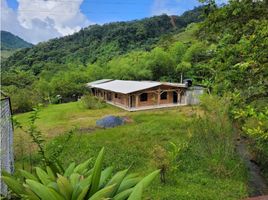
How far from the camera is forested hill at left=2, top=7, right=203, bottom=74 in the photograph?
179 ft

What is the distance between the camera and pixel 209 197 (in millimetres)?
8258

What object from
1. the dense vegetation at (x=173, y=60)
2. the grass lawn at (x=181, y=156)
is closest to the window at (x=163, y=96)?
the dense vegetation at (x=173, y=60)

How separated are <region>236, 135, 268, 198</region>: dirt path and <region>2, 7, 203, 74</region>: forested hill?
3847 cm

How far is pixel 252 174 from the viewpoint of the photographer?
1041 centimetres

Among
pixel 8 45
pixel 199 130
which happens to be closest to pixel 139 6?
pixel 199 130

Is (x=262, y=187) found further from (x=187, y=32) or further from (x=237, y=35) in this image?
(x=187, y=32)

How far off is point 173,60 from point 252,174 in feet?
87.1

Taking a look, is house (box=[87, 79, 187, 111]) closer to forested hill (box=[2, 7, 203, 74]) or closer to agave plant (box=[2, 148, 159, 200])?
agave plant (box=[2, 148, 159, 200])

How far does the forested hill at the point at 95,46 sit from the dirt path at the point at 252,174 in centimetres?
3847

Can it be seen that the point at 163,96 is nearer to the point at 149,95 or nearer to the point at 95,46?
the point at 149,95

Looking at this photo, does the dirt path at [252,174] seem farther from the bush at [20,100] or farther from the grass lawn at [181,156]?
the bush at [20,100]

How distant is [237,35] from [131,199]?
5.18 meters

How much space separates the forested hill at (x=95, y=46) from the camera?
54469 millimetres

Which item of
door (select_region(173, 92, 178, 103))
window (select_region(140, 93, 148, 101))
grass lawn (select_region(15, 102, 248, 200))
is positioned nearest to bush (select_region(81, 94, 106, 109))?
window (select_region(140, 93, 148, 101))
